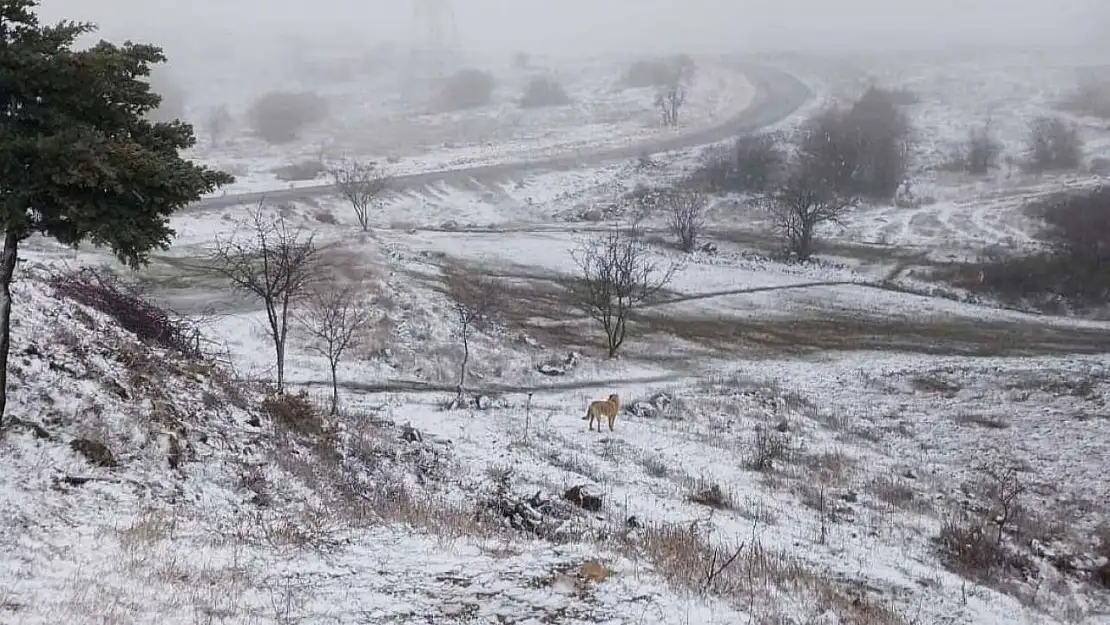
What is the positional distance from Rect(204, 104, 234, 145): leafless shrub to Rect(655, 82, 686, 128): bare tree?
168ft

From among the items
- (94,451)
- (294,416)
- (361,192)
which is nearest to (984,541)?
(294,416)

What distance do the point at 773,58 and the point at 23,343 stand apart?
16100cm

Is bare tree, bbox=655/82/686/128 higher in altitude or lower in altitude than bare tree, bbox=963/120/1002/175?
higher

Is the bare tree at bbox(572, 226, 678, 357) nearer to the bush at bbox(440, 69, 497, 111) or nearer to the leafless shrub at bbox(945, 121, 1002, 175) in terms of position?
the leafless shrub at bbox(945, 121, 1002, 175)

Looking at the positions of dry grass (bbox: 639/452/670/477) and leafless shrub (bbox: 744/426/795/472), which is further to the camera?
leafless shrub (bbox: 744/426/795/472)

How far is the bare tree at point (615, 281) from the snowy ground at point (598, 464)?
1.27 meters

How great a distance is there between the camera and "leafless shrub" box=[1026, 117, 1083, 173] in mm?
86312

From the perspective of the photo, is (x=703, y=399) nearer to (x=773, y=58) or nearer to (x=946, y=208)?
(x=946, y=208)

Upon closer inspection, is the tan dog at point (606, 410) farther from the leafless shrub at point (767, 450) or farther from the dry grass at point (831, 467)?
the dry grass at point (831, 467)

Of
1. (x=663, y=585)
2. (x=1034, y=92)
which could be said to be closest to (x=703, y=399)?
(x=663, y=585)

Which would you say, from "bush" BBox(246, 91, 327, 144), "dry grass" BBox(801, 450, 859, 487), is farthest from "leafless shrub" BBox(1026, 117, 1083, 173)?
"bush" BBox(246, 91, 327, 144)

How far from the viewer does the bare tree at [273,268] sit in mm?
21766

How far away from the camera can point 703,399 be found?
89.2 feet

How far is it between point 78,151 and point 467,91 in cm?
11643
